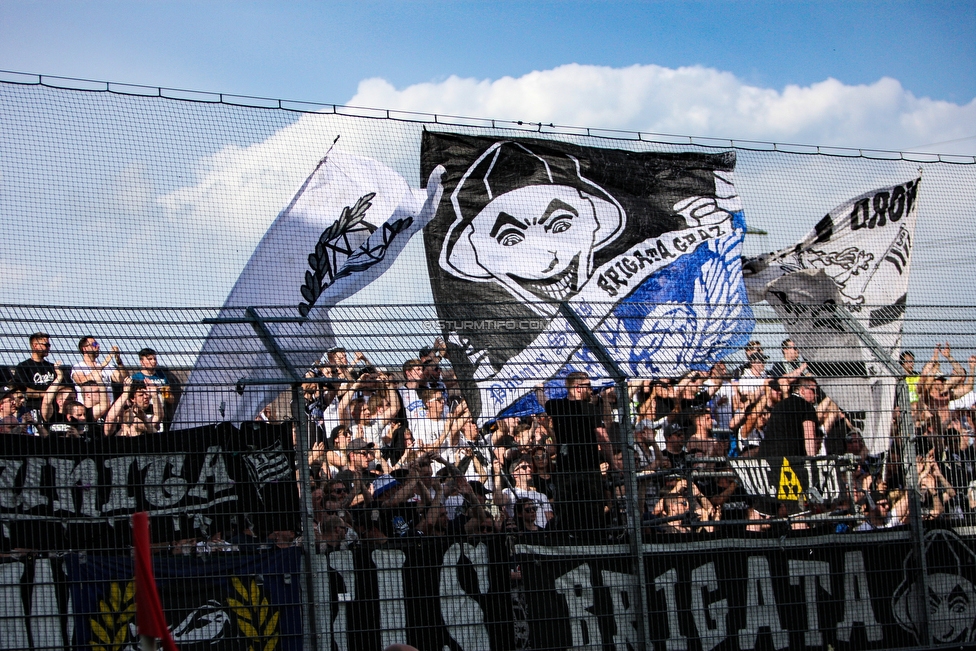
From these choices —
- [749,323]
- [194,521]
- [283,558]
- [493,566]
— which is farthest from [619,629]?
[749,323]

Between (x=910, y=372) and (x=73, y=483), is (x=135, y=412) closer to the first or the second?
(x=73, y=483)

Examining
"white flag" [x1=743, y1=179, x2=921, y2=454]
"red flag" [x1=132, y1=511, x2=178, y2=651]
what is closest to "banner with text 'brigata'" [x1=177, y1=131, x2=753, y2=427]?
"white flag" [x1=743, y1=179, x2=921, y2=454]

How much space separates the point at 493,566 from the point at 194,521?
1785mm

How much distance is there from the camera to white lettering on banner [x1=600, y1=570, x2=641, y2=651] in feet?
19.9

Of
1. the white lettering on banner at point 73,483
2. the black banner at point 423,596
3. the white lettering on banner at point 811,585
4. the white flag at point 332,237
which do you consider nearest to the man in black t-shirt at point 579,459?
the black banner at point 423,596

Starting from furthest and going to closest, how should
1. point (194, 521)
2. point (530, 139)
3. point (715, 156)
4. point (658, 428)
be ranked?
point (715, 156) → point (530, 139) → point (658, 428) → point (194, 521)

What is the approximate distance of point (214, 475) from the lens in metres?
5.46

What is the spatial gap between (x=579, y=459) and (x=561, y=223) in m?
3.85

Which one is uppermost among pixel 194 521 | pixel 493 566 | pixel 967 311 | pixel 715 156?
pixel 715 156

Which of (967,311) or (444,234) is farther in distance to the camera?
(444,234)

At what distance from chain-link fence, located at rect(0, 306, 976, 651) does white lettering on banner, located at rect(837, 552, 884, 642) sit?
0.06ft

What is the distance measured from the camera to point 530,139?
9.59 meters

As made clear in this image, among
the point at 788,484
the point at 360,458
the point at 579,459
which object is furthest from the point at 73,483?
the point at 788,484

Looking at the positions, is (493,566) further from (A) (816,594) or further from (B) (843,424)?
(B) (843,424)
